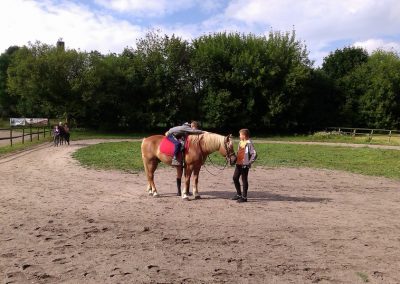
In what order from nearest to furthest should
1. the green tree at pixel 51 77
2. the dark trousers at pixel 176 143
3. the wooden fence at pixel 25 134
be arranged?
the dark trousers at pixel 176 143 < the wooden fence at pixel 25 134 < the green tree at pixel 51 77

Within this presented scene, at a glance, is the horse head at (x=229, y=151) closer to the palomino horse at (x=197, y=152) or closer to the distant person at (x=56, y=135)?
the palomino horse at (x=197, y=152)

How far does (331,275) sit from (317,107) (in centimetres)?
4355

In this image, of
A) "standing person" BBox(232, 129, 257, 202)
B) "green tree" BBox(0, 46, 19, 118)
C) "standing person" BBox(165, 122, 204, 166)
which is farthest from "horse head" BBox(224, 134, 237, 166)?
"green tree" BBox(0, 46, 19, 118)

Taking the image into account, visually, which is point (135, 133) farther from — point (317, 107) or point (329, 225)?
point (329, 225)

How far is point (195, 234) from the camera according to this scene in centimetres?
646

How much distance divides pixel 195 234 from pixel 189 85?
36.7 m

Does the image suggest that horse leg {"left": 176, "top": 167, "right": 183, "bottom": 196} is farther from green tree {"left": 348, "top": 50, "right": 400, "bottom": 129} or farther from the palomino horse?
green tree {"left": 348, "top": 50, "right": 400, "bottom": 129}

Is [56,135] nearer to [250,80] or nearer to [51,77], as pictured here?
[51,77]

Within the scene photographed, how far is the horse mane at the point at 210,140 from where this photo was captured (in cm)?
916

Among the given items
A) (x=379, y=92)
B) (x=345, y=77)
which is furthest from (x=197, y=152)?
(x=345, y=77)

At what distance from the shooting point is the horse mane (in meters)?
9.16

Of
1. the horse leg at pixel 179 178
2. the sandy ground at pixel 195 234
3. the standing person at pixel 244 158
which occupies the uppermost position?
the standing person at pixel 244 158

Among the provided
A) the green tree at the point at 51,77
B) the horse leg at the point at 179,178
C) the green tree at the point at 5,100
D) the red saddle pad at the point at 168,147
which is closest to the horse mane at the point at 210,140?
the red saddle pad at the point at 168,147

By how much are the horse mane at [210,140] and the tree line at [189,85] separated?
3030 cm
